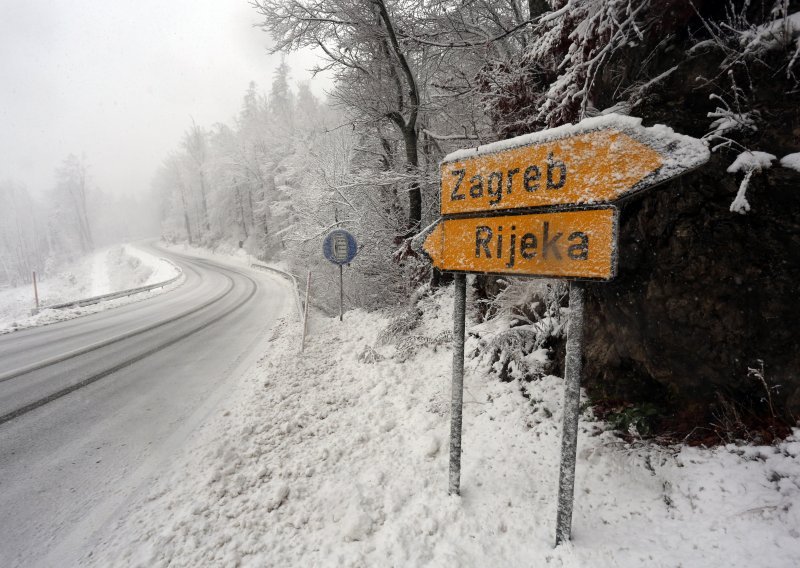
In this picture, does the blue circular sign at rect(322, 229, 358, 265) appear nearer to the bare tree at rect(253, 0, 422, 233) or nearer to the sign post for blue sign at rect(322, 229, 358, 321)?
the sign post for blue sign at rect(322, 229, 358, 321)

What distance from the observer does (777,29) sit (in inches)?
88.0

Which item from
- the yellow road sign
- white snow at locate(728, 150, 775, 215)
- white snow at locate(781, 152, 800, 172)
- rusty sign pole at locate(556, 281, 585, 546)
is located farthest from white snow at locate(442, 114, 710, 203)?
white snow at locate(781, 152, 800, 172)

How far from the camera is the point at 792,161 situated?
2.20m

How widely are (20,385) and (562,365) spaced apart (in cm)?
802

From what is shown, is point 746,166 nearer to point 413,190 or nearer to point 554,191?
point 554,191

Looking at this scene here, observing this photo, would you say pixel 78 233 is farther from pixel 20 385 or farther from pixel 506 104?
pixel 506 104

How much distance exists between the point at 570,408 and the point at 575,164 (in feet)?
4.71

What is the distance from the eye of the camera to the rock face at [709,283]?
224cm

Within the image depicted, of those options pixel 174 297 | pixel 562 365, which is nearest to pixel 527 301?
pixel 562 365

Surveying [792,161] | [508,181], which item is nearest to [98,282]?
[508,181]

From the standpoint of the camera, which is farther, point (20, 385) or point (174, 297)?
point (174, 297)

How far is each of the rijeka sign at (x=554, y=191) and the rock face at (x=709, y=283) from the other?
1.33 m

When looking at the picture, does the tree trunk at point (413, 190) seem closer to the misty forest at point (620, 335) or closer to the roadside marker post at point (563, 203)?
the misty forest at point (620, 335)

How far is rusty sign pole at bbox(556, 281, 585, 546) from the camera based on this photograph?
1977 millimetres
